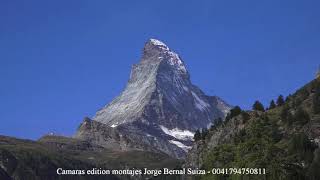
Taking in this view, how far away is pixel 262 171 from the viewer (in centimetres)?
13025

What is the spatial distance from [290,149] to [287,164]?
4987 cm

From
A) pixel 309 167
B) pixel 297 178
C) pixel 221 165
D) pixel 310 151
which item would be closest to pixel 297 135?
pixel 310 151

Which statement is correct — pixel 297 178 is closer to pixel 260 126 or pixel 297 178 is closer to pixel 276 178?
pixel 276 178

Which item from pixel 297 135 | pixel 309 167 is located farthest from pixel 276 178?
pixel 297 135

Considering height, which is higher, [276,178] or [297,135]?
[297,135]

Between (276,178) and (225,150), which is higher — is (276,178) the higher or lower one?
the lower one

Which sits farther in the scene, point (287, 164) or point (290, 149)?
point (290, 149)

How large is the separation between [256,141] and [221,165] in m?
20.6

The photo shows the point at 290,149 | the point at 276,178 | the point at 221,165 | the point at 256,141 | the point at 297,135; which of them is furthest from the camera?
the point at 297,135

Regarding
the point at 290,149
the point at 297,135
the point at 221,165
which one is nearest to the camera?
the point at 221,165

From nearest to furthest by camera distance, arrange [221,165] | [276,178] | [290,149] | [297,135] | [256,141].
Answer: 1. [276,178]
2. [256,141]
3. [221,165]
4. [290,149]
5. [297,135]

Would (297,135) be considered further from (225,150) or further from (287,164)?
(287,164)

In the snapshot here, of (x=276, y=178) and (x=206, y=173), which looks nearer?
(x=276, y=178)

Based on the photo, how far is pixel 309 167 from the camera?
16550 cm
